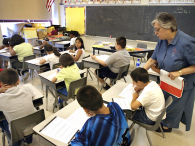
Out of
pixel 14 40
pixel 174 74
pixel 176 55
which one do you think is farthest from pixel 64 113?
pixel 14 40

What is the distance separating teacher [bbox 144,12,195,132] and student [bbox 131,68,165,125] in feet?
1.04

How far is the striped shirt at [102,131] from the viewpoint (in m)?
0.83

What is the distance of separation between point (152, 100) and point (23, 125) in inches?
49.1

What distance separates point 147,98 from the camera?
137 cm

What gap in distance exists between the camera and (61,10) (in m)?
6.90

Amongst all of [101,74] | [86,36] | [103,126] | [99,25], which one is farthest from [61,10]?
[103,126]

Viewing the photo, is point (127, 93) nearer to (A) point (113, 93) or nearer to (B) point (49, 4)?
(A) point (113, 93)

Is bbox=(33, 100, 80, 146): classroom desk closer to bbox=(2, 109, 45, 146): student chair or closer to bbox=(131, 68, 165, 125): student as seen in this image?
bbox=(2, 109, 45, 146): student chair

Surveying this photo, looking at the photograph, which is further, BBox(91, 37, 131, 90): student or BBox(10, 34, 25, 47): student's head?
BBox(10, 34, 25, 47): student's head

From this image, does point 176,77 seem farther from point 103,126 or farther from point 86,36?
point 86,36

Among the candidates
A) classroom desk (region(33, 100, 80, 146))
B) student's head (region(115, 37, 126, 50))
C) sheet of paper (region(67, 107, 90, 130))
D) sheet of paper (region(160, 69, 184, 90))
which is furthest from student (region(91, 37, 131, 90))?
sheet of paper (region(67, 107, 90, 130))

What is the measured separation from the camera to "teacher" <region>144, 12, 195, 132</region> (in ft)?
4.76

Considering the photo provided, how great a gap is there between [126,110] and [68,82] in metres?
1.06

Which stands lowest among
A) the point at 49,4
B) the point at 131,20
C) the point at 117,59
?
the point at 117,59
